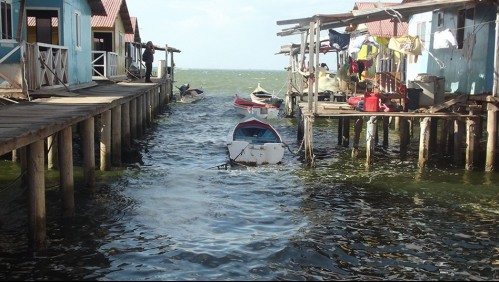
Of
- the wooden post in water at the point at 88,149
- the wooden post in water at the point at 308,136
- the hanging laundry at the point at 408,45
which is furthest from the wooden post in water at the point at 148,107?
the wooden post in water at the point at 88,149

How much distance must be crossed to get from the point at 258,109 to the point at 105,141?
57.8 ft

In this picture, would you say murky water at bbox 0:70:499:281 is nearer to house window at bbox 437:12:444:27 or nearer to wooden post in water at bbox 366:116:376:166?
wooden post in water at bbox 366:116:376:166

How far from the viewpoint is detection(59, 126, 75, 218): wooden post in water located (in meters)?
10.9

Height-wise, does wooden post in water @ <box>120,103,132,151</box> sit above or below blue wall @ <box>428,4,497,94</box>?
below

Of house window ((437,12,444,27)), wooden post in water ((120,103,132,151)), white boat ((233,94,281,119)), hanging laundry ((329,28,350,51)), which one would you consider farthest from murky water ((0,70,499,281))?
white boat ((233,94,281,119))

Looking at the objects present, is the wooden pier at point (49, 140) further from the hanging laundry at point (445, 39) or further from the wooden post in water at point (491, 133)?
the wooden post in water at point (491, 133)

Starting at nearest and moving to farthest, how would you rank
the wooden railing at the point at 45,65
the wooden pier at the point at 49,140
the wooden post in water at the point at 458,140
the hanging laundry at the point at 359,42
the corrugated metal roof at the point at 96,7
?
the wooden pier at the point at 49,140, the wooden railing at the point at 45,65, the wooden post in water at the point at 458,140, the corrugated metal roof at the point at 96,7, the hanging laundry at the point at 359,42

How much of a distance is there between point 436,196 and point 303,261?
5858mm

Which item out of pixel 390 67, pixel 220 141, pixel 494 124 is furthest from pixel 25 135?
pixel 390 67

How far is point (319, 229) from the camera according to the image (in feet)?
36.3

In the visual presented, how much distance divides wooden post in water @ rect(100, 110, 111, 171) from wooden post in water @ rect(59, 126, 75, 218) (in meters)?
3.95

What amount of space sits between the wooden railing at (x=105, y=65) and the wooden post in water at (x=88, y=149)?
11.8m

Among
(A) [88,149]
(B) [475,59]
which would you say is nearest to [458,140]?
(B) [475,59]

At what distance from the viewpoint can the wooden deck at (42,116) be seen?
8117 millimetres
